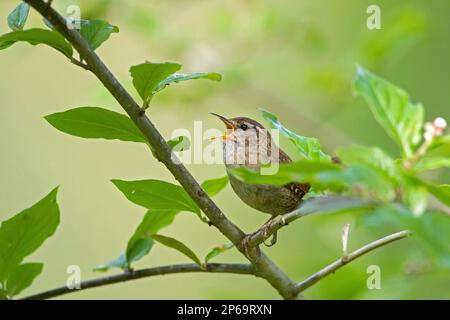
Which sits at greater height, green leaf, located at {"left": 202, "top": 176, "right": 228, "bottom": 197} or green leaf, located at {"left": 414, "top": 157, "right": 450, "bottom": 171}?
green leaf, located at {"left": 202, "top": 176, "right": 228, "bottom": 197}

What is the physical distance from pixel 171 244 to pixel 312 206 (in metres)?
0.68

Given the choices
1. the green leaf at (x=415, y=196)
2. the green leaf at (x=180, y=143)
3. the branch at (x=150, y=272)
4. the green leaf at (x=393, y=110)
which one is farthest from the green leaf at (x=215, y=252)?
the green leaf at (x=415, y=196)

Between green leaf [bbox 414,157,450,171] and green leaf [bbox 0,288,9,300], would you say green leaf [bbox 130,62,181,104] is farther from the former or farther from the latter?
green leaf [bbox 0,288,9,300]

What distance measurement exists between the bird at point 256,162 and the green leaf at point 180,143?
45 cm

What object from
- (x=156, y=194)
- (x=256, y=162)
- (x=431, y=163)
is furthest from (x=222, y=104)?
(x=431, y=163)

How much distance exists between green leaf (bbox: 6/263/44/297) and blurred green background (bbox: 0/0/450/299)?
0.90 metres

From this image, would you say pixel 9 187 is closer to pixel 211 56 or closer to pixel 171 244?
pixel 211 56

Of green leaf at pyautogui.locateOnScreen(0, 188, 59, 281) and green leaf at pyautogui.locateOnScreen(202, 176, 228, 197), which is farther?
green leaf at pyautogui.locateOnScreen(202, 176, 228, 197)

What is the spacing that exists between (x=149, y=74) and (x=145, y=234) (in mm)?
554

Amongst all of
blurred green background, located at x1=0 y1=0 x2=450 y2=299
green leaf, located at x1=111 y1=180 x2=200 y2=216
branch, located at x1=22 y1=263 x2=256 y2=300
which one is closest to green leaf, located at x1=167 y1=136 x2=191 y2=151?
green leaf, located at x1=111 y1=180 x2=200 y2=216

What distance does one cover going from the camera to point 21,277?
1.77 m

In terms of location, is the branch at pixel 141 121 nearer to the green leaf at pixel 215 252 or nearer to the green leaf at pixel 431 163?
the green leaf at pixel 215 252

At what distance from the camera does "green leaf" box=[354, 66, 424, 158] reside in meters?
1.22

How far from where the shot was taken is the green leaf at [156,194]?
5.22 feet
